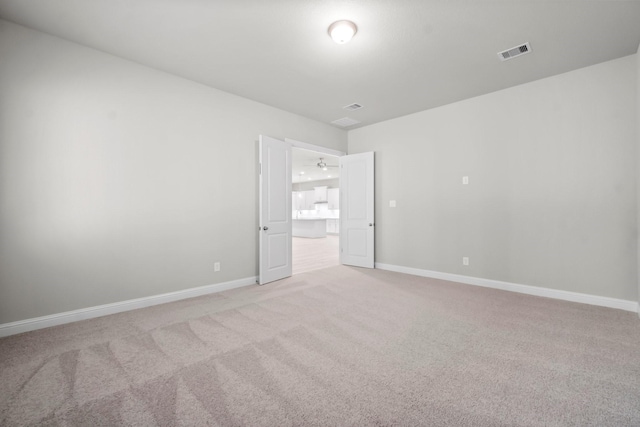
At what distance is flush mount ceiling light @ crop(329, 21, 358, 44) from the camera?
258 cm

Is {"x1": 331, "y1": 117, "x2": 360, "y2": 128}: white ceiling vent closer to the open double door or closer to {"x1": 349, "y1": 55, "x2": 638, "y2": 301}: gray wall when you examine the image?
the open double door

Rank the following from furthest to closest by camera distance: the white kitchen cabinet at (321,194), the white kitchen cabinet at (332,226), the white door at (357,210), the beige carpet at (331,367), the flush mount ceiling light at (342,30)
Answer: the white kitchen cabinet at (321,194), the white kitchen cabinet at (332,226), the white door at (357,210), the flush mount ceiling light at (342,30), the beige carpet at (331,367)

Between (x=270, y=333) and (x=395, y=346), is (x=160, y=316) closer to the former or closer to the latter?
(x=270, y=333)

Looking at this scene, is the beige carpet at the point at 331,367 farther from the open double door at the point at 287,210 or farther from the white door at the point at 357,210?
the white door at the point at 357,210

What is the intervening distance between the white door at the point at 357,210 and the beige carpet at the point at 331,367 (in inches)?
91.6

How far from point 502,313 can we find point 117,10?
4780 mm

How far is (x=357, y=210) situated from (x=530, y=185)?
287cm

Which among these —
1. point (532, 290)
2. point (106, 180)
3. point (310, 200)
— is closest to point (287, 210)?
point (106, 180)

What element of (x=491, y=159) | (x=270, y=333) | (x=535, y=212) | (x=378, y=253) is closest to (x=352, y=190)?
(x=378, y=253)

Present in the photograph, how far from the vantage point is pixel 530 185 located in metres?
3.84

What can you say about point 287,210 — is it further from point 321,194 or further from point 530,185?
point 321,194

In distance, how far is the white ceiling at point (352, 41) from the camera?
2.42 meters

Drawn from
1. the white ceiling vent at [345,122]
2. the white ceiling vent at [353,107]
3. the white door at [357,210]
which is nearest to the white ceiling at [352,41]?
the white ceiling vent at [353,107]

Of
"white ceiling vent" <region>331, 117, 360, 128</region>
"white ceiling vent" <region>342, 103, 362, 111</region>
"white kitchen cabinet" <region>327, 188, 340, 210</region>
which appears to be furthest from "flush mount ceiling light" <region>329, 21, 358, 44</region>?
"white kitchen cabinet" <region>327, 188, 340, 210</region>
